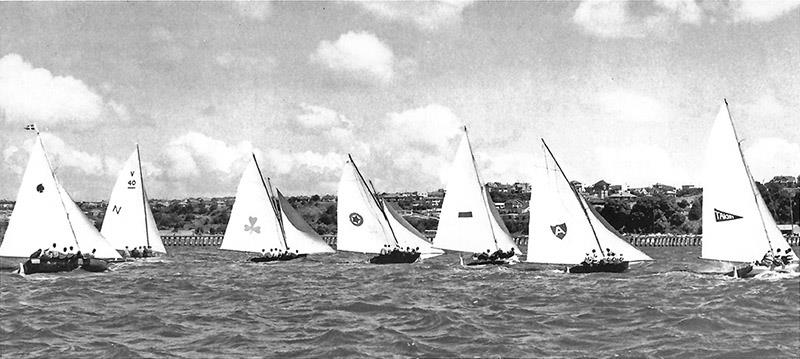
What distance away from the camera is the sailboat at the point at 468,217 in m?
70.2

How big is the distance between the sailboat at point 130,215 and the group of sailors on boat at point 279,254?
1228cm

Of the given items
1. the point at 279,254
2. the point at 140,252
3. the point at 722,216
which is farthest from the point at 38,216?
the point at 722,216

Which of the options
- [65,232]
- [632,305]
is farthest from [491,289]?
[65,232]

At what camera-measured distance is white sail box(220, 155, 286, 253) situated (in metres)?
79.8

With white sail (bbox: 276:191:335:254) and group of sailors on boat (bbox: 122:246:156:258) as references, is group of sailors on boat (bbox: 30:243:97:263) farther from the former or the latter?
white sail (bbox: 276:191:335:254)

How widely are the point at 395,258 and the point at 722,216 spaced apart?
2998cm

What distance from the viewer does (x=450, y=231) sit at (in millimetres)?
71250

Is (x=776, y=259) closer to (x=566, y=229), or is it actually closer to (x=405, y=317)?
(x=566, y=229)

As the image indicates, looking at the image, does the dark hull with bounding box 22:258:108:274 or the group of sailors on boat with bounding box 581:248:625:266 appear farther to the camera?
the dark hull with bounding box 22:258:108:274

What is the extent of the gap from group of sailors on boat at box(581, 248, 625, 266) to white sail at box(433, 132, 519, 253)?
13.1 meters

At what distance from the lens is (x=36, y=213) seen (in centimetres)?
5900

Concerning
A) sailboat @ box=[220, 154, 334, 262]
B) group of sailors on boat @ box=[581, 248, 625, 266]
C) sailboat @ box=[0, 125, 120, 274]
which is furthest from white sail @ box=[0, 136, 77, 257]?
group of sailors on boat @ box=[581, 248, 625, 266]

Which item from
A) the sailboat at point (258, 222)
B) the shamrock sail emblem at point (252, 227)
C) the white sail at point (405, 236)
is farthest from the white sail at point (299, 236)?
the white sail at point (405, 236)

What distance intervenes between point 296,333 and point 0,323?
11.4 meters
